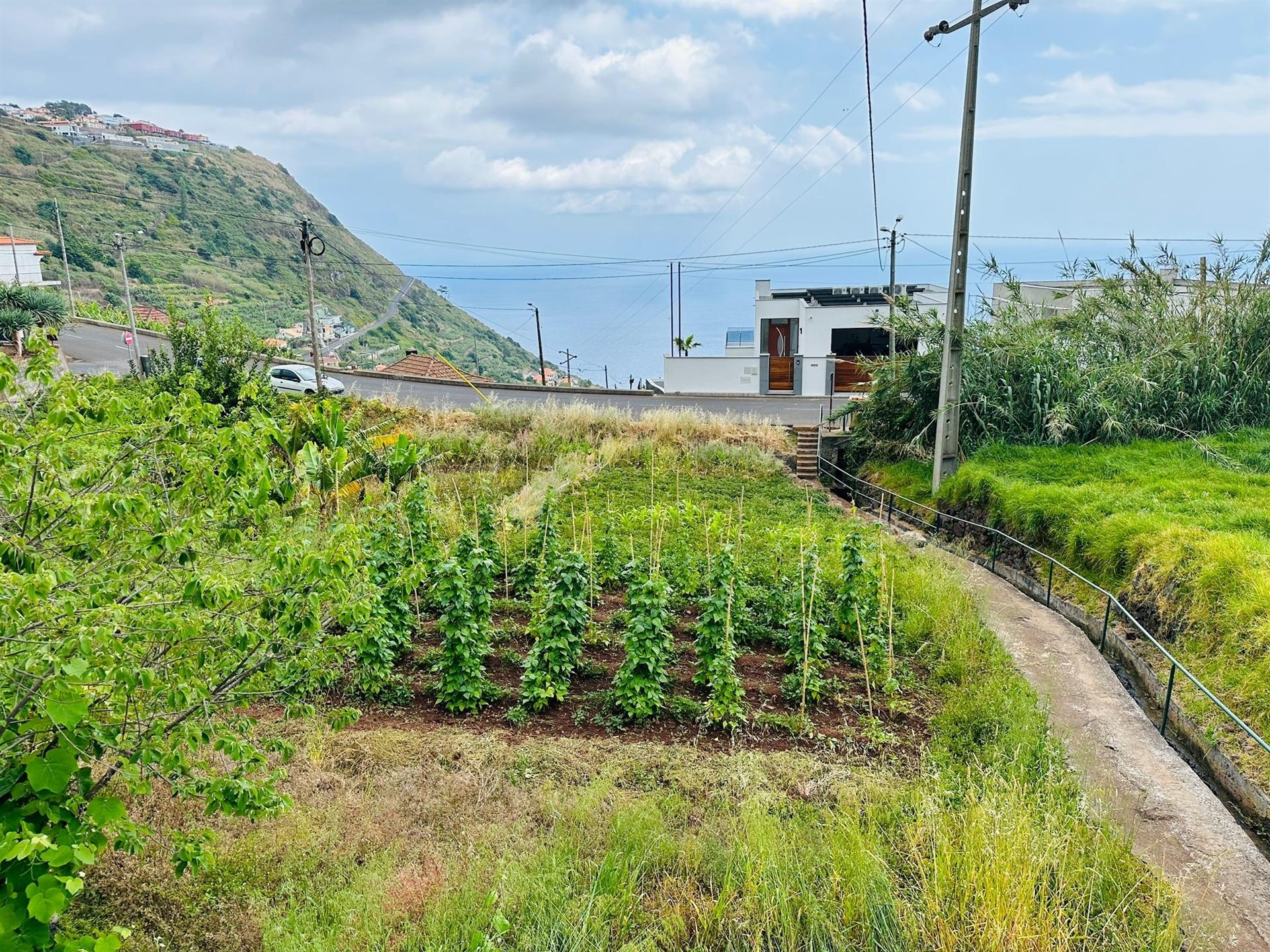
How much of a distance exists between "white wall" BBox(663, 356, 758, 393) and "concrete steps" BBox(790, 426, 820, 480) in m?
16.6

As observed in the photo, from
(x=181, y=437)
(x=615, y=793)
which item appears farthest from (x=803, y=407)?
(x=181, y=437)

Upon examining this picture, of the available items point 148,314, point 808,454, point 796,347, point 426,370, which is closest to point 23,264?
point 148,314

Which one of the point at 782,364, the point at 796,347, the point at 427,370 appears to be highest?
the point at 796,347

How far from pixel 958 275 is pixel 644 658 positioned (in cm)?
1147

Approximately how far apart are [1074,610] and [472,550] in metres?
7.50

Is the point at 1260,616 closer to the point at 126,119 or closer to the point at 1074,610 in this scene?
the point at 1074,610

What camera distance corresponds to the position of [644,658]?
6945 millimetres

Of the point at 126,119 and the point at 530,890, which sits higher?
the point at 126,119

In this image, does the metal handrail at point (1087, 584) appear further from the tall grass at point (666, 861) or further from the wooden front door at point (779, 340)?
the wooden front door at point (779, 340)

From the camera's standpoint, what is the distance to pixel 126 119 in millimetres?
166125

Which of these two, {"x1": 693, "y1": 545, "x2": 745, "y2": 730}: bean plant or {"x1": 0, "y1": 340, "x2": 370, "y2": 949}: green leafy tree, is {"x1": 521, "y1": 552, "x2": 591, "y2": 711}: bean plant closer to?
{"x1": 693, "y1": 545, "x2": 745, "y2": 730}: bean plant

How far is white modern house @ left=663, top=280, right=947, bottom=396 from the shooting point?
3769cm

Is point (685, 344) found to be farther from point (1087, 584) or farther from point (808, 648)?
point (808, 648)

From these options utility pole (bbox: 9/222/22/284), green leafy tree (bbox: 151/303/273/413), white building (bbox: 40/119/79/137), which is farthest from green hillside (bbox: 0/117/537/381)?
green leafy tree (bbox: 151/303/273/413)
